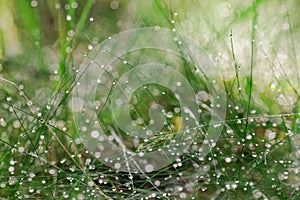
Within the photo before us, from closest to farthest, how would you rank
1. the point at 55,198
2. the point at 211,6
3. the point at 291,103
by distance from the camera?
the point at 55,198
the point at 291,103
the point at 211,6

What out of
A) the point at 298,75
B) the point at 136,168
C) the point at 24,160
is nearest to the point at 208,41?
the point at 298,75

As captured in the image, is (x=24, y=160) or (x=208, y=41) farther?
(x=208, y=41)

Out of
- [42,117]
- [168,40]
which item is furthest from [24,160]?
[168,40]

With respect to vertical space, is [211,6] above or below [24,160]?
above

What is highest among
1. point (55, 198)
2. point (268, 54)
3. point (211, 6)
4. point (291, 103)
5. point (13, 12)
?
point (13, 12)

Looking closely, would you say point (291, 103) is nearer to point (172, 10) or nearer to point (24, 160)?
point (172, 10)

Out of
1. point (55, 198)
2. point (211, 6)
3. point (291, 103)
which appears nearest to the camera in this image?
point (55, 198)

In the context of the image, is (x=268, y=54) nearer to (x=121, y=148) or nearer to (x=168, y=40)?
(x=168, y=40)
